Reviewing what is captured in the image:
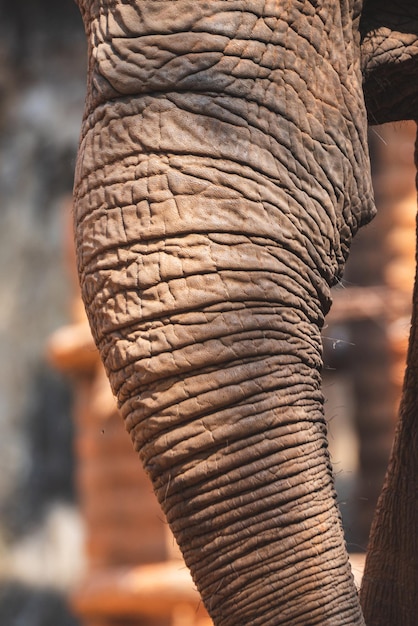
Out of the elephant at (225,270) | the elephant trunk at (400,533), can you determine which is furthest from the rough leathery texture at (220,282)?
the elephant trunk at (400,533)

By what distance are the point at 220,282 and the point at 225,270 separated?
0.8 inches

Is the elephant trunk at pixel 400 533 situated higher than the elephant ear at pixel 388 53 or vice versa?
the elephant ear at pixel 388 53

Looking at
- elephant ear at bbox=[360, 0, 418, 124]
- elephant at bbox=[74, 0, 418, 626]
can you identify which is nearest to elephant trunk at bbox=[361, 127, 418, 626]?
elephant ear at bbox=[360, 0, 418, 124]

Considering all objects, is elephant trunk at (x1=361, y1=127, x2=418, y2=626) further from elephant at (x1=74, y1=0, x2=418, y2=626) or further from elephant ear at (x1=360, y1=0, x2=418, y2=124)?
elephant at (x1=74, y1=0, x2=418, y2=626)

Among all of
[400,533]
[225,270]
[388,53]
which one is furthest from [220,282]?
[400,533]

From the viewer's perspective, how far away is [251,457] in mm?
1895

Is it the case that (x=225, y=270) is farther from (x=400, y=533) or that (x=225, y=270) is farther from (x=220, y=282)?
(x=400, y=533)

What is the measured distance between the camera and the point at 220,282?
1898mm

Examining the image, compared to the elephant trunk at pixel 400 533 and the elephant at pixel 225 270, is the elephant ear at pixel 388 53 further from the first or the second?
the elephant trunk at pixel 400 533

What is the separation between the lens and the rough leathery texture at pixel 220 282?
1886mm

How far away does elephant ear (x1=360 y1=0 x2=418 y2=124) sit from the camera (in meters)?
2.23

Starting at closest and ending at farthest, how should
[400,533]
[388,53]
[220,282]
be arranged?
[220,282] < [388,53] < [400,533]

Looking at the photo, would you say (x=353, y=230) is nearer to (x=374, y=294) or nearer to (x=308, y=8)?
(x=308, y=8)

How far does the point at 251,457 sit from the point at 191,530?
0.43 feet
